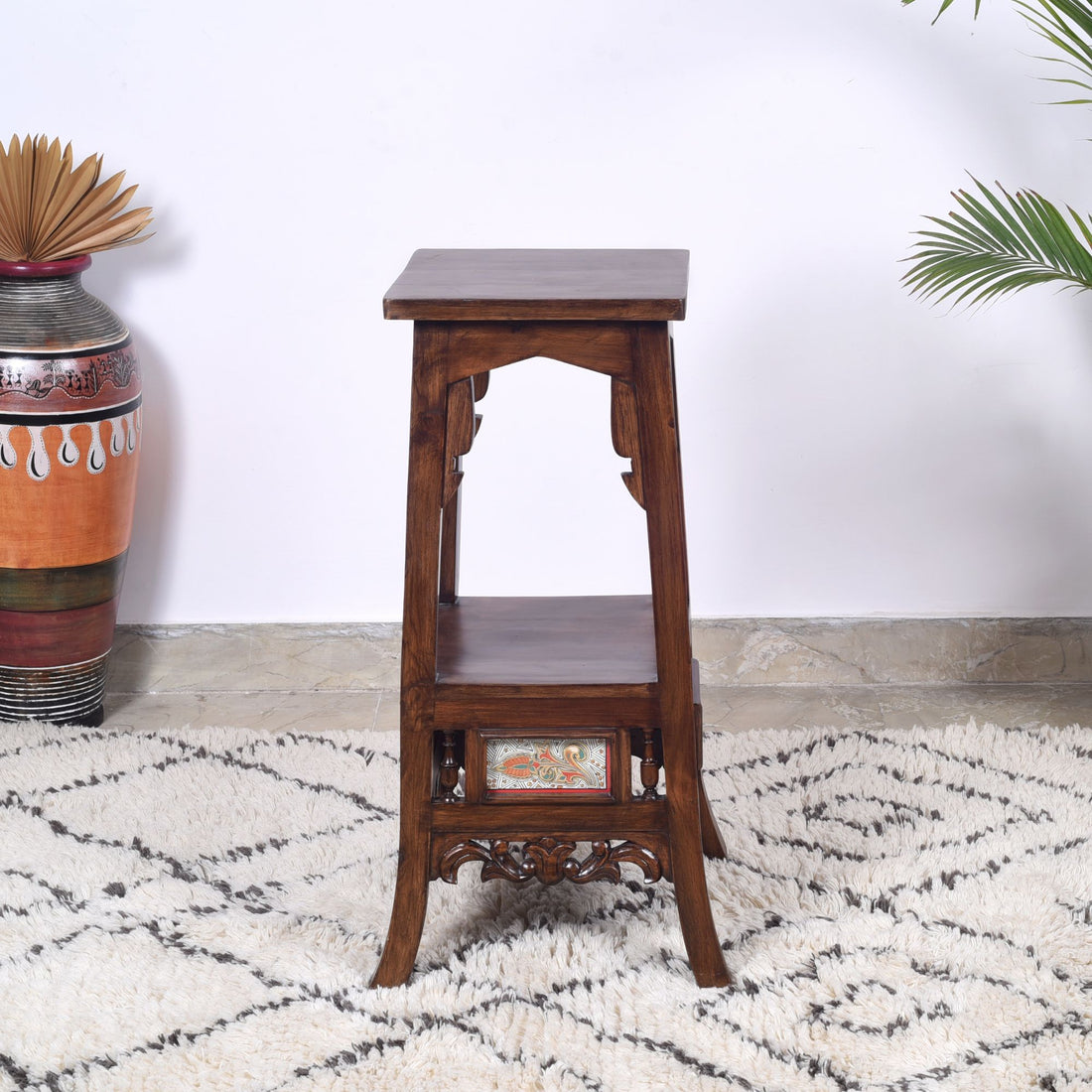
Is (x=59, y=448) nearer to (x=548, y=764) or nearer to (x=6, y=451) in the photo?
(x=6, y=451)

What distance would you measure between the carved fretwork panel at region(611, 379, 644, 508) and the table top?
114 mm

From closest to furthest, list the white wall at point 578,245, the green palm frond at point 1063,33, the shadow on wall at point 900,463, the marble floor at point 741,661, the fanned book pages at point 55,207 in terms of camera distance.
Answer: the green palm frond at point 1063,33 → the fanned book pages at point 55,207 → the white wall at point 578,245 → the shadow on wall at point 900,463 → the marble floor at point 741,661

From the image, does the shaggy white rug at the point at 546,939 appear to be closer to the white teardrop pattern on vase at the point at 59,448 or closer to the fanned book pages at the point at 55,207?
the white teardrop pattern on vase at the point at 59,448

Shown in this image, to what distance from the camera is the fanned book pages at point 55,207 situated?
2.30m

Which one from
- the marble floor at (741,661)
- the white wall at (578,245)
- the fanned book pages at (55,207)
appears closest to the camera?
the fanned book pages at (55,207)

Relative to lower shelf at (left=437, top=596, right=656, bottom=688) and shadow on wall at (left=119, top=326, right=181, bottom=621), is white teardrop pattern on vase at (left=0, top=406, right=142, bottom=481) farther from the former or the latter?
lower shelf at (left=437, top=596, right=656, bottom=688)

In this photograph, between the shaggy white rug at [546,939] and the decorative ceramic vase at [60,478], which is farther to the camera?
the decorative ceramic vase at [60,478]

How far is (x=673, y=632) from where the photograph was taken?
153 centimetres

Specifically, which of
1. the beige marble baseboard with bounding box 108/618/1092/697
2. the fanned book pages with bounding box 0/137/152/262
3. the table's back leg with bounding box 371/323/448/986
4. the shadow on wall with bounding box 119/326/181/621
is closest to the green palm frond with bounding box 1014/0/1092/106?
the beige marble baseboard with bounding box 108/618/1092/697

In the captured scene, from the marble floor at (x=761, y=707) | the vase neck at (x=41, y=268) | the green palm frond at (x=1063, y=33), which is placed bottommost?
the marble floor at (x=761, y=707)

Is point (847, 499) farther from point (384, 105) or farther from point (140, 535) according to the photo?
point (140, 535)

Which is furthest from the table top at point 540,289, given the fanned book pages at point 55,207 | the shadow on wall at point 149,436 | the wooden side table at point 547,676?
the shadow on wall at point 149,436

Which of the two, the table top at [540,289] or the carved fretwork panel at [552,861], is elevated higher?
the table top at [540,289]

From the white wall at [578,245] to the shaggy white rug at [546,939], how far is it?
53 cm
